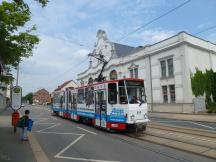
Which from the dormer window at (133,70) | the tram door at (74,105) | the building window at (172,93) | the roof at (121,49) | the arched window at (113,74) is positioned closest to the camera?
the tram door at (74,105)

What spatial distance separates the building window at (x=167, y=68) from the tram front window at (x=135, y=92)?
20.0 metres

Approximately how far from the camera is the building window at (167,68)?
34.3 meters

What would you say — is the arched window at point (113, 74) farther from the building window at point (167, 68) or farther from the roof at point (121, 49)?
the building window at point (167, 68)

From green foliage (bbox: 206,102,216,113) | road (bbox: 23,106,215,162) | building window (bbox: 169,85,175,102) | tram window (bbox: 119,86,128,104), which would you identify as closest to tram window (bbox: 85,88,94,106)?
tram window (bbox: 119,86,128,104)

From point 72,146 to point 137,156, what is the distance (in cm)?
309

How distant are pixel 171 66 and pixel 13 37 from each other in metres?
22.6

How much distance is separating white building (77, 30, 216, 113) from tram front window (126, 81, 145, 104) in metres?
17.7

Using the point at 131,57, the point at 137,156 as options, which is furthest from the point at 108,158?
the point at 131,57

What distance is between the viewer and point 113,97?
1478cm

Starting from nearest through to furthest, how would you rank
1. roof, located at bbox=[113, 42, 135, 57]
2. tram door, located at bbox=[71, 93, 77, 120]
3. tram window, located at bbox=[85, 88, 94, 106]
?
tram window, located at bbox=[85, 88, 94, 106] → tram door, located at bbox=[71, 93, 77, 120] → roof, located at bbox=[113, 42, 135, 57]

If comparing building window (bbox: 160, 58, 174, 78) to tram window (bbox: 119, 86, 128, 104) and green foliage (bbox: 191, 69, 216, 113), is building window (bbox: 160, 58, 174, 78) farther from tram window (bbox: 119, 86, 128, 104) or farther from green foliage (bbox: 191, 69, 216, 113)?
tram window (bbox: 119, 86, 128, 104)

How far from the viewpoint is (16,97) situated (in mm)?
14250

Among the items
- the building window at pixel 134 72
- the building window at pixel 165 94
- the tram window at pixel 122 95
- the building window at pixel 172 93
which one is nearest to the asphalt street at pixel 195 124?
the tram window at pixel 122 95

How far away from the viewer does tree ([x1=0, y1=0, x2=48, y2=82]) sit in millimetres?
14148
